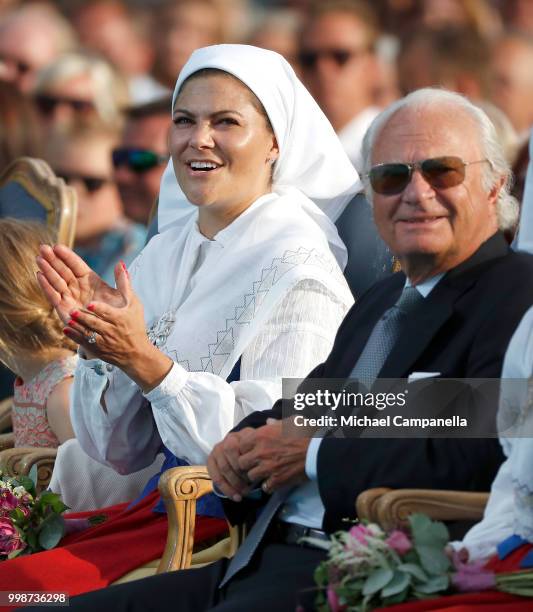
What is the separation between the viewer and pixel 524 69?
7766 millimetres

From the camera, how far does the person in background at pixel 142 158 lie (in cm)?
758

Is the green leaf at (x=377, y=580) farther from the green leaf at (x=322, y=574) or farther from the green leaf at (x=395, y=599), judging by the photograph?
the green leaf at (x=322, y=574)

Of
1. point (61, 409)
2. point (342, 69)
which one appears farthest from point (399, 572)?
point (342, 69)

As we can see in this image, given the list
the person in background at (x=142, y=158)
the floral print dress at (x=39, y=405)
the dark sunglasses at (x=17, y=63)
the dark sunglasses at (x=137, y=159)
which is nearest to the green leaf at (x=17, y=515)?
the floral print dress at (x=39, y=405)

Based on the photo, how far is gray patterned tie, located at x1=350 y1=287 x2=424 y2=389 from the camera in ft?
12.4

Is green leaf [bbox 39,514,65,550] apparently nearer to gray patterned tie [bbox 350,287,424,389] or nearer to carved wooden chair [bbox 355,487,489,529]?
gray patterned tie [bbox 350,287,424,389]

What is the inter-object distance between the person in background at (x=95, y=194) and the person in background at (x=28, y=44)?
3.49ft

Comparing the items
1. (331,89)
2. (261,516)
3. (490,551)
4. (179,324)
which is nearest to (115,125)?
(331,89)

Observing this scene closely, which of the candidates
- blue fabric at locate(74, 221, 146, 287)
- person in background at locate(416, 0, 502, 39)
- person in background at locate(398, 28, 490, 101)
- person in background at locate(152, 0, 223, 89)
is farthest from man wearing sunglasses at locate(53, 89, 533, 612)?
person in background at locate(152, 0, 223, 89)

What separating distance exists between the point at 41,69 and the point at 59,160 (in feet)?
2.59

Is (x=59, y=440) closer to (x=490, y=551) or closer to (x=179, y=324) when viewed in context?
(x=179, y=324)

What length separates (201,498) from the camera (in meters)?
4.50

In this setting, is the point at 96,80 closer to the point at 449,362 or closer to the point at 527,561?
the point at 449,362

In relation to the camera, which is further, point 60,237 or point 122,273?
point 60,237
